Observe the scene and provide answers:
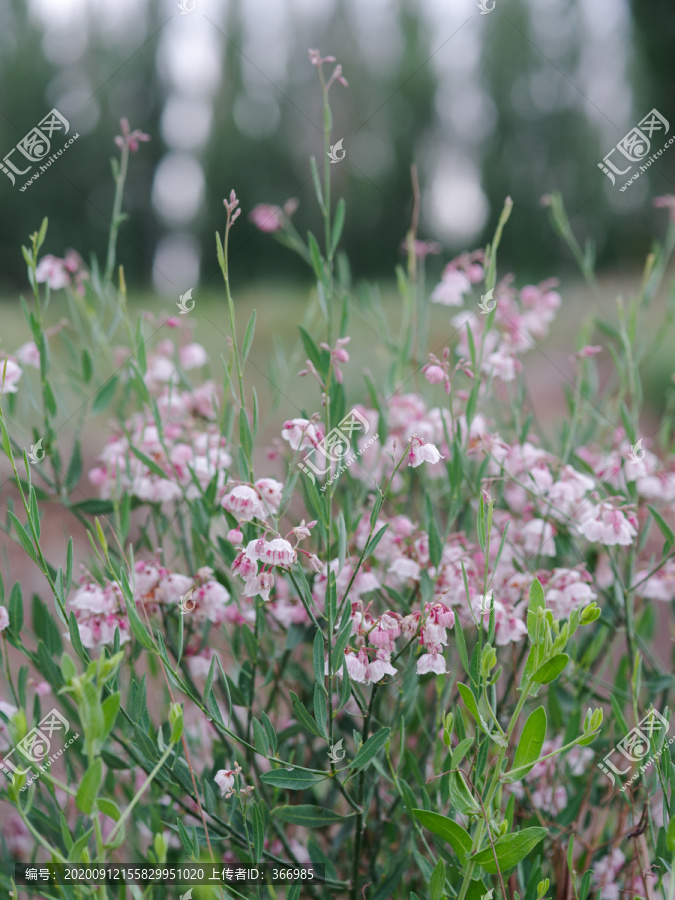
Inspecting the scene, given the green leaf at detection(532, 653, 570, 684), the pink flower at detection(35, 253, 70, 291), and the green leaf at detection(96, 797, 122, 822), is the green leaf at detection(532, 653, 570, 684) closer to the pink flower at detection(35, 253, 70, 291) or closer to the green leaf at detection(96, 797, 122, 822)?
the green leaf at detection(96, 797, 122, 822)

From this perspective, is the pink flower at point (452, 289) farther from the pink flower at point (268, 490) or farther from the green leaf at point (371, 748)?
the green leaf at point (371, 748)

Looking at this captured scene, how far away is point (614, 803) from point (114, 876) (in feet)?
1.80

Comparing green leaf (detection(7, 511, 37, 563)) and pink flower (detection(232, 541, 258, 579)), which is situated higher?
green leaf (detection(7, 511, 37, 563))

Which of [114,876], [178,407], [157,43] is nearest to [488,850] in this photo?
[114,876]

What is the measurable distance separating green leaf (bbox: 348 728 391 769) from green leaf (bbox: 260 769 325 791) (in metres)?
0.03

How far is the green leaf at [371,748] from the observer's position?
538mm

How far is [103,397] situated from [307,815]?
49 cm

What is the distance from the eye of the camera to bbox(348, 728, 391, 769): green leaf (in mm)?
538

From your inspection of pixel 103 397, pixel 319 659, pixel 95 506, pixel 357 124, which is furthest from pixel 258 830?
pixel 357 124

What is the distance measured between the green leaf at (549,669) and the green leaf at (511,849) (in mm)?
110

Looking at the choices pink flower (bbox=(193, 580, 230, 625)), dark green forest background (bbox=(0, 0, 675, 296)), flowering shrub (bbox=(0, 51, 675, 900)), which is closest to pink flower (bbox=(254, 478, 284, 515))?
flowering shrub (bbox=(0, 51, 675, 900))

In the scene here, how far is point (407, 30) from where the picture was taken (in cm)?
549

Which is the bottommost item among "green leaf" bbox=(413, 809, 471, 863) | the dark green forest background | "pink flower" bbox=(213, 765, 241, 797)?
"pink flower" bbox=(213, 765, 241, 797)

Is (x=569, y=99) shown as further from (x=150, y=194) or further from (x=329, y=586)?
(x=329, y=586)
